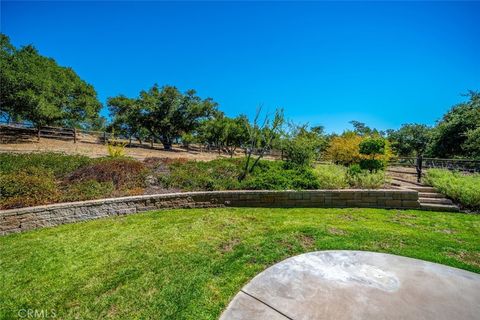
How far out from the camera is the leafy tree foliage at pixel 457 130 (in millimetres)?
17277

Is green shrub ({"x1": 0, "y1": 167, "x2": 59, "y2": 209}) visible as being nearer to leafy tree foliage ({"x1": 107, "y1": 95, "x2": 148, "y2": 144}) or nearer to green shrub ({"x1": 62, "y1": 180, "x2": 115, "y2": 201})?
green shrub ({"x1": 62, "y1": 180, "x2": 115, "y2": 201})

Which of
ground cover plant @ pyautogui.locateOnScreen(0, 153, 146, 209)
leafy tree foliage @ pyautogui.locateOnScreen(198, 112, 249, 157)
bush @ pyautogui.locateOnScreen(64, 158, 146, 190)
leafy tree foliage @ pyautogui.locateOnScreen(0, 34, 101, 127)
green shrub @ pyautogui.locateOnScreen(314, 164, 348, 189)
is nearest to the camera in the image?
ground cover plant @ pyautogui.locateOnScreen(0, 153, 146, 209)

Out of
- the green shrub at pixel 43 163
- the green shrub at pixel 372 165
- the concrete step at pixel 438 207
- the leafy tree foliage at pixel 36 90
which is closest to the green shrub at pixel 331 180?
the concrete step at pixel 438 207

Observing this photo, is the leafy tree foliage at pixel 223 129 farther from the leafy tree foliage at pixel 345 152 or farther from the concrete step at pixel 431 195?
the concrete step at pixel 431 195

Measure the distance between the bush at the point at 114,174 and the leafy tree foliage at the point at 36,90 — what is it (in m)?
15.9

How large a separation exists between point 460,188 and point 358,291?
23.0 feet

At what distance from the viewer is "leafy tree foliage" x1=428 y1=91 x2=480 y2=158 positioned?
17.3m

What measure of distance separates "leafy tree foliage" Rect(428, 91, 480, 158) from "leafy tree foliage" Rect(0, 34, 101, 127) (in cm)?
3169

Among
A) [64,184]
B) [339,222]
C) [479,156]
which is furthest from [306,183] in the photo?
[479,156]

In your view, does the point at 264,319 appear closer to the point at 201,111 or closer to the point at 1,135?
the point at 1,135

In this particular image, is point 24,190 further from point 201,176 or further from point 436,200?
point 436,200

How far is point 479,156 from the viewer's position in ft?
52.9

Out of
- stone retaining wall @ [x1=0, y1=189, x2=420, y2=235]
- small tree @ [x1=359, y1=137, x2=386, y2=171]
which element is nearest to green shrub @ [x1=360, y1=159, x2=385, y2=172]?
small tree @ [x1=359, y1=137, x2=386, y2=171]

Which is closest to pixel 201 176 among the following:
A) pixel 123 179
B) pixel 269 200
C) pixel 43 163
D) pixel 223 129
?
pixel 123 179
